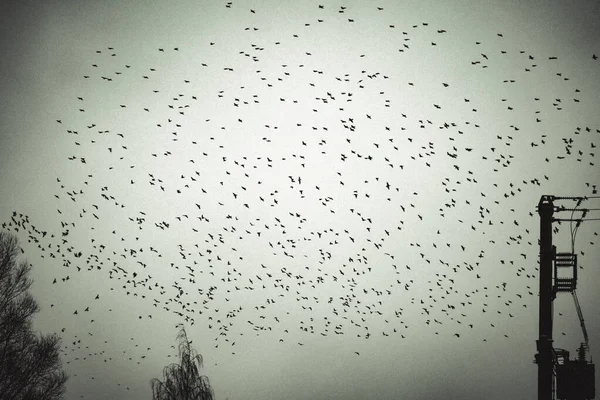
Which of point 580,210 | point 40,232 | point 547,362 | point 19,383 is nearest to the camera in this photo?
point 547,362

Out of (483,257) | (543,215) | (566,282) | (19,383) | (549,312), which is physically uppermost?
(483,257)

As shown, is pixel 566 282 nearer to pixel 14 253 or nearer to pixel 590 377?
pixel 590 377

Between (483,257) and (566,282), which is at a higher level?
(483,257)

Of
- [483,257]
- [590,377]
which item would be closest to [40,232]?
[483,257]

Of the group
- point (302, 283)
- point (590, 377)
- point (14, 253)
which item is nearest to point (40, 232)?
point (14, 253)

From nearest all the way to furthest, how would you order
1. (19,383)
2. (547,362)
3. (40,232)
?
(547,362), (19,383), (40,232)

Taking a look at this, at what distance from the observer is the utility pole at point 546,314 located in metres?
11.4

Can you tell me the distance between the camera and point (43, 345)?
18.5 meters

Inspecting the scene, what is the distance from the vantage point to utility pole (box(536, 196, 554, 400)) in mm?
11352

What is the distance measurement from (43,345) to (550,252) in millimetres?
16572

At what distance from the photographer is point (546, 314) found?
37.6 ft

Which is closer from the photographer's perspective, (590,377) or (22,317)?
(590,377)

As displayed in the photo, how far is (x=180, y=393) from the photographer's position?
25625 millimetres

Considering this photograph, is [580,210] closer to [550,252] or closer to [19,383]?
[550,252]
